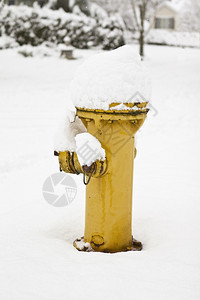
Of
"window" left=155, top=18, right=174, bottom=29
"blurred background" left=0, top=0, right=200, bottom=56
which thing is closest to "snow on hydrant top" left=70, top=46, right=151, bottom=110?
"blurred background" left=0, top=0, right=200, bottom=56

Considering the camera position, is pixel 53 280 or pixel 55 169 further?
pixel 55 169

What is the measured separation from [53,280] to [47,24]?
17.4 m

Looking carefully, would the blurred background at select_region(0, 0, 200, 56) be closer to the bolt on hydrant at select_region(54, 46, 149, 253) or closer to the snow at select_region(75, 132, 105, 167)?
the bolt on hydrant at select_region(54, 46, 149, 253)

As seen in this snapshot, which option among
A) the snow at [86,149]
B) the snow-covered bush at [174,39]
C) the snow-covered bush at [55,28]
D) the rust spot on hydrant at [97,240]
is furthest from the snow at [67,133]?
the snow-covered bush at [174,39]

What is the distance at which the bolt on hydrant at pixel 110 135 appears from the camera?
6.89 feet

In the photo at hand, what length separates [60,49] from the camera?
1617cm

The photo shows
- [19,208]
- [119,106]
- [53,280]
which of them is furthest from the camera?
[19,208]

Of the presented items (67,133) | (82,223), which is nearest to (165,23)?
(82,223)

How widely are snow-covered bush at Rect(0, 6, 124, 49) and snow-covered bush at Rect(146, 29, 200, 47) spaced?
5450 millimetres

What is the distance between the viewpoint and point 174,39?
24234 mm

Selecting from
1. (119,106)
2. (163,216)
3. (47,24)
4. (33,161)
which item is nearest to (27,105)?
(33,161)

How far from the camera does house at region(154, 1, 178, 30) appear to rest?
32094 mm

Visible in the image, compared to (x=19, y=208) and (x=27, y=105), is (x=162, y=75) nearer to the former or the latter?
(x=27, y=105)

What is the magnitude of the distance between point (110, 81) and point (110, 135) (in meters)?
0.33
